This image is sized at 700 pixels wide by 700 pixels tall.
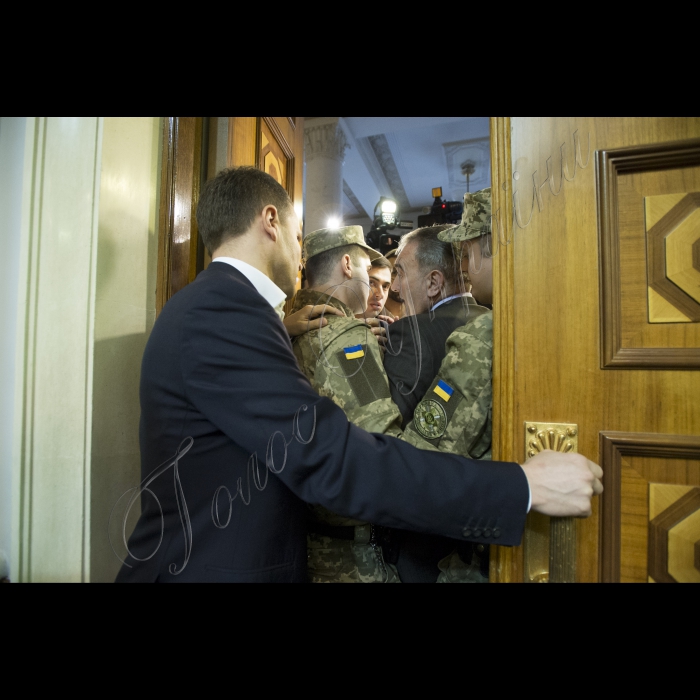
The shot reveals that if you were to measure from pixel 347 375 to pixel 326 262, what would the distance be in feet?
1.18

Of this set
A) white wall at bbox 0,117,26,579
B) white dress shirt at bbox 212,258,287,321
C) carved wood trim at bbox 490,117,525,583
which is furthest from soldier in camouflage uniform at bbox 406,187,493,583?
white wall at bbox 0,117,26,579

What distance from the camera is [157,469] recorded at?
27.0 inches

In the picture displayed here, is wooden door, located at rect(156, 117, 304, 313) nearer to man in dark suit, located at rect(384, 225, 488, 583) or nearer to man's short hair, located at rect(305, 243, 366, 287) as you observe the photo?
man's short hair, located at rect(305, 243, 366, 287)

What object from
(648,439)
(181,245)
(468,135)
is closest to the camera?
(648,439)

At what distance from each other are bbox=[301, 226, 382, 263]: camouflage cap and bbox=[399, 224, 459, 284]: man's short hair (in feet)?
0.30

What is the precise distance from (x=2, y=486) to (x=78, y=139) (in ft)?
1.99

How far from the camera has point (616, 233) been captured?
0.63 m

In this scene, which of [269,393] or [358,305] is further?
[358,305]

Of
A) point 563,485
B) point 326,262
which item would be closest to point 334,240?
point 326,262

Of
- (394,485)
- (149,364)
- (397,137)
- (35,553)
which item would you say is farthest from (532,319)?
(35,553)

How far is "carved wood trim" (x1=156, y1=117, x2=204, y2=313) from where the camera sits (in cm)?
83

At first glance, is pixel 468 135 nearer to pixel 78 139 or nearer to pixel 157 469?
pixel 78 139

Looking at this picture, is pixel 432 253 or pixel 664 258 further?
pixel 432 253

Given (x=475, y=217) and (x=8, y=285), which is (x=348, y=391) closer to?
(x=475, y=217)
